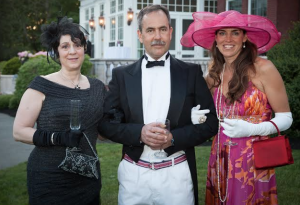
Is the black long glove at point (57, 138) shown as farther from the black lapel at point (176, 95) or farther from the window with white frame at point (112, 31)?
the window with white frame at point (112, 31)

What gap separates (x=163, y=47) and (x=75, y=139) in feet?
3.36

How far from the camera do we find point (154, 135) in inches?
114

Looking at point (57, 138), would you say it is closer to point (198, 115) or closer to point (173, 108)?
point (173, 108)

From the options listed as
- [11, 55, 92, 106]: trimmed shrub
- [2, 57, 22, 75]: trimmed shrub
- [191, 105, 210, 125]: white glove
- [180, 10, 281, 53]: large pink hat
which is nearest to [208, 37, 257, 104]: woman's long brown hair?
[180, 10, 281, 53]: large pink hat

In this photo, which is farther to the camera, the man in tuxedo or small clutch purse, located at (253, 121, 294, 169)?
small clutch purse, located at (253, 121, 294, 169)

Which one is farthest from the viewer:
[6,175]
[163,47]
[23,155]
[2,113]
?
[2,113]

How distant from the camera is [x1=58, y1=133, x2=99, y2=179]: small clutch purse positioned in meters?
2.98

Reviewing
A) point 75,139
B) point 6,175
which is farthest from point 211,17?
point 6,175

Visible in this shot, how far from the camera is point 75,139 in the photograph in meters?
2.89

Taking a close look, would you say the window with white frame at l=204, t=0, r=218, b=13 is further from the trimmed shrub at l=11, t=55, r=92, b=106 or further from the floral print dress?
the floral print dress

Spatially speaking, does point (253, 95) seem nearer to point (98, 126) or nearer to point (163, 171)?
point (163, 171)

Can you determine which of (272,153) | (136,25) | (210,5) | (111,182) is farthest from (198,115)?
(210,5)

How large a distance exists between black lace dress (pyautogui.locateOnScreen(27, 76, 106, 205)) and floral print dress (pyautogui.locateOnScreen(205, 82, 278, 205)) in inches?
46.9

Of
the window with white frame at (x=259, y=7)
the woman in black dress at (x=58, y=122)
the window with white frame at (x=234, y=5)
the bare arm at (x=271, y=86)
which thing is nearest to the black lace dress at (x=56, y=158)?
the woman in black dress at (x=58, y=122)
